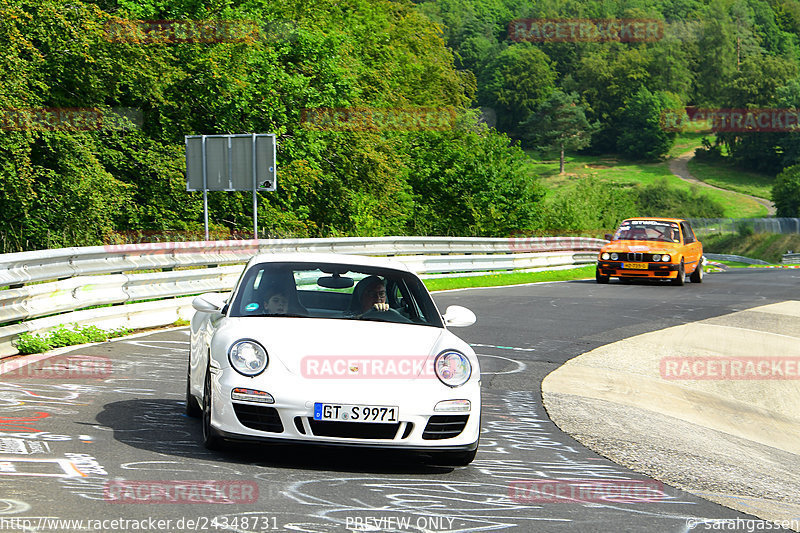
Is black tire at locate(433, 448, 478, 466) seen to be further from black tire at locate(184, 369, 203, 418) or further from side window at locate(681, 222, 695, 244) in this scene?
side window at locate(681, 222, 695, 244)

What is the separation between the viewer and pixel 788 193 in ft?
382

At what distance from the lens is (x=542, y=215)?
177 feet

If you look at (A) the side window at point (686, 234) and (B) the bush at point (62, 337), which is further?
(A) the side window at point (686, 234)

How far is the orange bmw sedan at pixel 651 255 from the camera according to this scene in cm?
2505

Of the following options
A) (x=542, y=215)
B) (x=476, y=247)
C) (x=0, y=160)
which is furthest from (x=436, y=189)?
(x=0, y=160)

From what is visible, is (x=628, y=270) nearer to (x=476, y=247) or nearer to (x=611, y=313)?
(x=476, y=247)

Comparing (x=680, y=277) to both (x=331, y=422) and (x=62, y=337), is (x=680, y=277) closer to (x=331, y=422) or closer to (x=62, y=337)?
(x=62, y=337)

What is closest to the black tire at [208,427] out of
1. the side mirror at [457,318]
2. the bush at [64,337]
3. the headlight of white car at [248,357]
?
the headlight of white car at [248,357]

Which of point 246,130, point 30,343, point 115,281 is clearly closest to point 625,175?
point 246,130

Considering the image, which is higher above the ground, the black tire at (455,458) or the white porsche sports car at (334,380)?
the white porsche sports car at (334,380)

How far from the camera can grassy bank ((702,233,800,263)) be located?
85.4 meters

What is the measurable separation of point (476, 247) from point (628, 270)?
4.45 m

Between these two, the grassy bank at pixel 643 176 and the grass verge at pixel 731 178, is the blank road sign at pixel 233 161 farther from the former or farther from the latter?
the grass verge at pixel 731 178

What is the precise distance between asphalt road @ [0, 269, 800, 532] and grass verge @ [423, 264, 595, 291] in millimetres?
13818
